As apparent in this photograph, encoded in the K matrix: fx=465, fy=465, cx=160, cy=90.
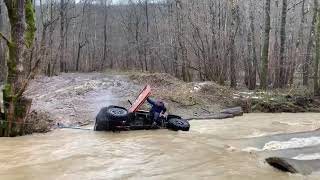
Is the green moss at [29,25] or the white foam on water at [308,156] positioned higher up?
the green moss at [29,25]

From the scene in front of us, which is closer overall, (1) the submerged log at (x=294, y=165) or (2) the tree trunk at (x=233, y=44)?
(1) the submerged log at (x=294, y=165)

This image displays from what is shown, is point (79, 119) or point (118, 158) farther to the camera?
point (79, 119)

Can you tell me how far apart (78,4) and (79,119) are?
37.9 meters

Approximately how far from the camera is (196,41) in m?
27.6

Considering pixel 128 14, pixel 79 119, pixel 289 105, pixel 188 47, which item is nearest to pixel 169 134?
pixel 79 119

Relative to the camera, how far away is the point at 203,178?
841 cm

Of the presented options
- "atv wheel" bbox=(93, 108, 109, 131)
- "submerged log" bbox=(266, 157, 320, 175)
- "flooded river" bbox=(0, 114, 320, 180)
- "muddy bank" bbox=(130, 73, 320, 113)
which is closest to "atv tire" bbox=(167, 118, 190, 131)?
"flooded river" bbox=(0, 114, 320, 180)

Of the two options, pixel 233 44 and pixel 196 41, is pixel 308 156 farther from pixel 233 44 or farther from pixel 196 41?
pixel 196 41

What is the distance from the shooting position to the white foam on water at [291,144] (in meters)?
11.0

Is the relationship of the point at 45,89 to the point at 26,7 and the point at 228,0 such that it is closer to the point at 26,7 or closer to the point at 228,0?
the point at 26,7

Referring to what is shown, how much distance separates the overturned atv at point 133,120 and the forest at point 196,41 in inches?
113

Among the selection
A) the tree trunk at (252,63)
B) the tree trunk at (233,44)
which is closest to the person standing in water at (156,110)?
the tree trunk at (233,44)

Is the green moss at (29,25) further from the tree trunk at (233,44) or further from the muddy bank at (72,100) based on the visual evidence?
the tree trunk at (233,44)

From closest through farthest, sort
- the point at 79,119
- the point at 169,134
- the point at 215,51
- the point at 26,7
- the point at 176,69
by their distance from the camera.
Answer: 1. the point at 169,134
2. the point at 26,7
3. the point at 79,119
4. the point at 215,51
5. the point at 176,69
